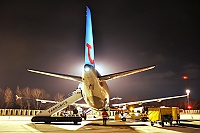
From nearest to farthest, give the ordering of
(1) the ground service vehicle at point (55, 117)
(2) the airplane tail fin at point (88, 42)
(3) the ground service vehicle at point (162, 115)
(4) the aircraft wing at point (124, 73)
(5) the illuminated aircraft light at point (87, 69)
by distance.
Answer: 1. (4) the aircraft wing at point (124, 73)
2. (5) the illuminated aircraft light at point (87, 69)
3. (3) the ground service vehicle at point (162, 115)
4. (2) the airplane tail fin at point (88, 42)
5. (1) the ground service vehicle at point (55, 117)

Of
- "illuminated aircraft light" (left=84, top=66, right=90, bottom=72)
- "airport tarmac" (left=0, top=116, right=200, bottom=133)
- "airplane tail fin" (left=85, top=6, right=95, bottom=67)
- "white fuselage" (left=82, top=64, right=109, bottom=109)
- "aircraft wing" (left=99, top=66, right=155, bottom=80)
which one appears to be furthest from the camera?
"airplane tail fin" (left=85, top=6, right=95, bottom=67)

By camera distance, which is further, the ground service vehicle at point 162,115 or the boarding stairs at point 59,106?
the boarding stairs at point 59,106

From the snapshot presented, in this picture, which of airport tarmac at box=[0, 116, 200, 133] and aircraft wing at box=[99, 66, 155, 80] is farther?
aircraft wing at box=[99, 66, 155, 80]

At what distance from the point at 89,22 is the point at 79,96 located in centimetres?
1046

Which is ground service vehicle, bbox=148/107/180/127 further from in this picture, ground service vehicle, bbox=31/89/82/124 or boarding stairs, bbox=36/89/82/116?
boarding stairs, bbox=36/89/82/116

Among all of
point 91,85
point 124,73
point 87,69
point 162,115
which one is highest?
point 87,69

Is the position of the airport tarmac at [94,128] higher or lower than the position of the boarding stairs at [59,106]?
lower

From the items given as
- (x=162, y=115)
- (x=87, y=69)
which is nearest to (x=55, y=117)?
(x=87, y=69)

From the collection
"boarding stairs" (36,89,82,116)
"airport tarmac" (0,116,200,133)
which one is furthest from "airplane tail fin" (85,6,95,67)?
"airport tarmac" (0,116,200,133)

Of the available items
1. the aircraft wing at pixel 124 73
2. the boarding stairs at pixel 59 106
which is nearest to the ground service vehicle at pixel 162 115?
the aircraft wing at pixel 124 73

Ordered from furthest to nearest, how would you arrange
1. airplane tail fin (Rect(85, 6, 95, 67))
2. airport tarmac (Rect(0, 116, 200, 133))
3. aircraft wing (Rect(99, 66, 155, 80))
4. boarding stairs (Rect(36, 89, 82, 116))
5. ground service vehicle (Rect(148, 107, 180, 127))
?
boarding stairs (Rect(36, 89, 82, 116)), airplane tail fin (Rect(85, 6, 95, 67)), ground service vehicle (Rect(148, 107, 180, 127)), aircraft wing (Rect(99, 66, 155, 80)), airport tarmac (Rect(0, 116, 200, 133))

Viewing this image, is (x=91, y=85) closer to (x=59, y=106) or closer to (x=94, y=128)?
(x=94, y=128)

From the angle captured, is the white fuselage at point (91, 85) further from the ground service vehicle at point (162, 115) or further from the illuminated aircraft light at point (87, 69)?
the ground service vehicle at point (162, 115)

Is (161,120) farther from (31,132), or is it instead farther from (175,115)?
(31,132)
